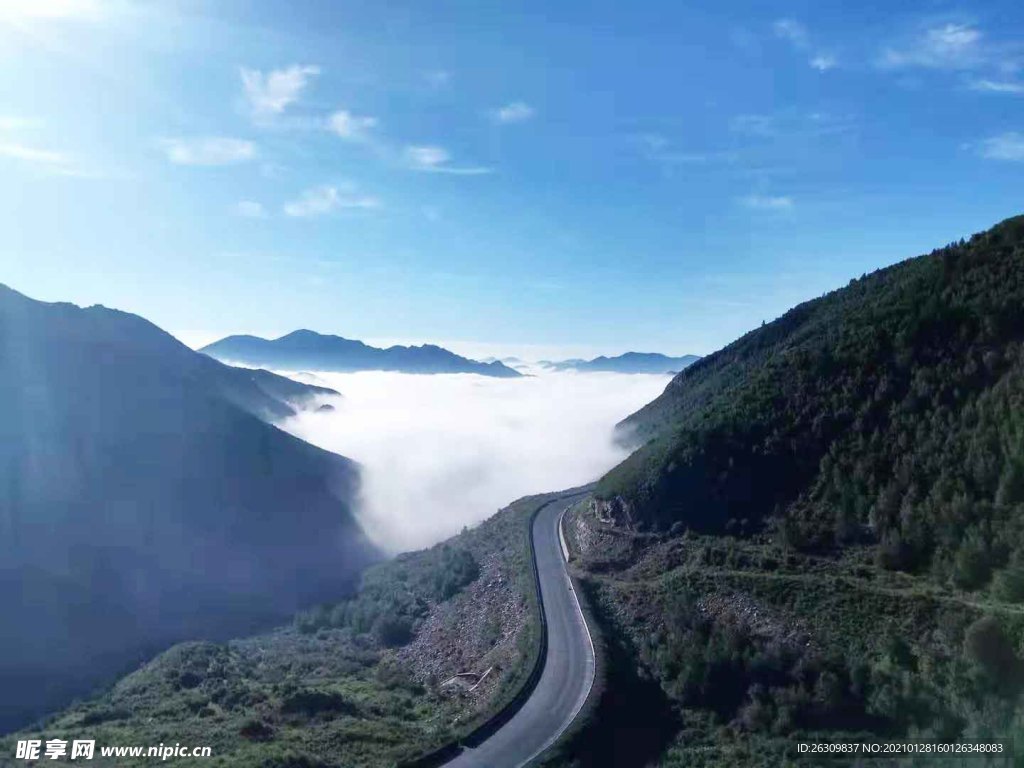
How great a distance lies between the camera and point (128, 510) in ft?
207

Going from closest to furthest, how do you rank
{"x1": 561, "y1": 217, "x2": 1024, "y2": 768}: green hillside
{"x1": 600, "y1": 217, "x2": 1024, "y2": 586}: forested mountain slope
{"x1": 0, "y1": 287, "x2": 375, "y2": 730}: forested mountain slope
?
{"x1": 561, "y1": 217, "x2": 1024, "y2": 768}: green hillside < {"x1": 600, "y1": 217, "x2": 1024, "y2": 586}: forested mountain slope < {"x1": 0, "y1": 287, "x2": 375, "y2": 730}: forested mountain slope

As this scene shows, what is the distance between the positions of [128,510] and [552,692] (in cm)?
4996

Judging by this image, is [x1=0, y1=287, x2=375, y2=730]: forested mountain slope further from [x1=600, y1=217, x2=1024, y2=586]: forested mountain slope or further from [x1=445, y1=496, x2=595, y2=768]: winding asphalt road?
[x1=600, y1=217, x2=1024, y2=586]: forested mountain slope

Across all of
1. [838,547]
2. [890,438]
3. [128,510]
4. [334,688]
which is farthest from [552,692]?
[128,510]

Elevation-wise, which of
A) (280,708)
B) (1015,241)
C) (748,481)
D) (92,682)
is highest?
(1015,241)

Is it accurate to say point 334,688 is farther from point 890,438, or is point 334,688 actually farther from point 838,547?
point 890,438

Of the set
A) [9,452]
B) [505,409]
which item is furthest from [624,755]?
[505,409]

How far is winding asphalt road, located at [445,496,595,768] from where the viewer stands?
2109 cm

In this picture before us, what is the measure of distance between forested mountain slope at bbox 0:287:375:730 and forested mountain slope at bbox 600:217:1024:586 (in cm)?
3362

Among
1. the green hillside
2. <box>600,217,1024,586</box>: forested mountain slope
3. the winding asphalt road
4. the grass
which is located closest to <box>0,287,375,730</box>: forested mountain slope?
the grass

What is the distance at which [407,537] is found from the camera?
78.0 m

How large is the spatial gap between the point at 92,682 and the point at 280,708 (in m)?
23.2

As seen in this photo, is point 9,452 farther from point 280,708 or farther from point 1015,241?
point 1015,241

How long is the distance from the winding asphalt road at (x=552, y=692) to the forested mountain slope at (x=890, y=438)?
623cm
